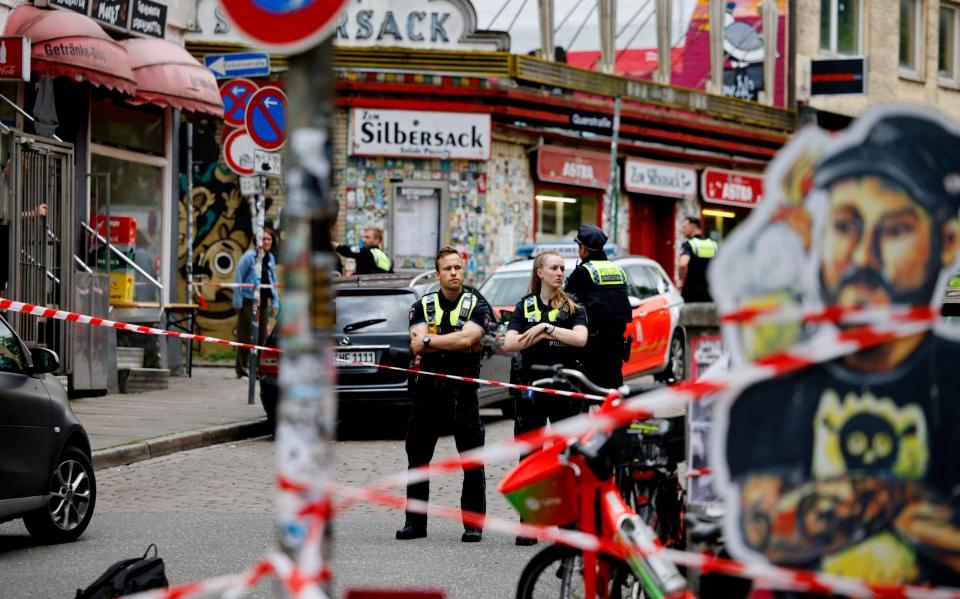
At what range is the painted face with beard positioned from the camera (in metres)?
3.88

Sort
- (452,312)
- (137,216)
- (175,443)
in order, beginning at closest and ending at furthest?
(452,312), (175,443), (137,216)

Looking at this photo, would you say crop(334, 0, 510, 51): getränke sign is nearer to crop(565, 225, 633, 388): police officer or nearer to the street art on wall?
crop(565, 225, 633, 388): police officer

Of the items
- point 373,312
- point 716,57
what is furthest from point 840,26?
point 373,312

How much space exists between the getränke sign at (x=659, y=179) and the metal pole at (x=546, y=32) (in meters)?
2.55

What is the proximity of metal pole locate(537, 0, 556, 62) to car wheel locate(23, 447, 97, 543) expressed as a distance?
A: 1981cm

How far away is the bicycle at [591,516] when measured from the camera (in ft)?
17.6

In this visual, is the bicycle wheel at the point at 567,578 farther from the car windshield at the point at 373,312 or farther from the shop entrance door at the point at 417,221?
the shop entrance door at the point at 417,221

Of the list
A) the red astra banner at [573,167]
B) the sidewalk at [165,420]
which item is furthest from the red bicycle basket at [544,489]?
the red astra banner at [573,167]

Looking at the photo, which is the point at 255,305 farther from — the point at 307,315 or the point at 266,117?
the point at 307,315

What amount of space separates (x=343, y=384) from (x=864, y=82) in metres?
20.1

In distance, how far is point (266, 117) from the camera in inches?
661

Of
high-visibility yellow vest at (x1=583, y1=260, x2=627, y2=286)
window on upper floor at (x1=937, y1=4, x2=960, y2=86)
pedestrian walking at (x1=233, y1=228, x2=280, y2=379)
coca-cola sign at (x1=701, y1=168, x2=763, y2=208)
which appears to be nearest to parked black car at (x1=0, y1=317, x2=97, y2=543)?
high-visibility yellow vest at (x1=583, y1=260, x2=627, y2=286)

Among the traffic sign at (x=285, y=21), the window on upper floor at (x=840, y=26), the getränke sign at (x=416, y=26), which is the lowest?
the traffic sign at (x=285, y=21)

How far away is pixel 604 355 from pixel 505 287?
7.52 meters
